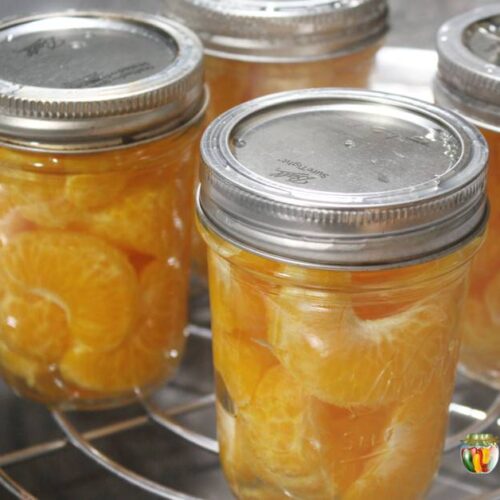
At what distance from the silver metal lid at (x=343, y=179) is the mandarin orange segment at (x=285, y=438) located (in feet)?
0.29

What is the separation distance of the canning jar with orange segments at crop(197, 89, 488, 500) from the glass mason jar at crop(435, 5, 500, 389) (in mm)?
68

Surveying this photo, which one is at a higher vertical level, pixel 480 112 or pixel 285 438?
pixel 480 112

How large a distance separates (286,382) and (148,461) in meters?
0.17

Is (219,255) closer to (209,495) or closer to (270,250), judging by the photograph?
(270,250)

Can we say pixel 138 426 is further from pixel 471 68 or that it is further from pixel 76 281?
pixel 471 68

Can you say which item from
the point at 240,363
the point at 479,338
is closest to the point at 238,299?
the point at 240,363

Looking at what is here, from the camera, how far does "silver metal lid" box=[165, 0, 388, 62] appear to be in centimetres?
74

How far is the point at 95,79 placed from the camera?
630 mm

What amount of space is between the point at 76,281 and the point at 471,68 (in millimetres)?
315

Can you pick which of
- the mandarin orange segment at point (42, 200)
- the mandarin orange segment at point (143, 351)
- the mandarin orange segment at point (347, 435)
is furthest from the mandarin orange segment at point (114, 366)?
the mandarin orange segment at point (347, 435)

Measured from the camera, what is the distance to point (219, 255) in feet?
1.78

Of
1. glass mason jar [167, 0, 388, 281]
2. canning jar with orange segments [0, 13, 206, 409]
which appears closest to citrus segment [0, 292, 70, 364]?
canning jar with orange segments [0, 13, 206, 409]

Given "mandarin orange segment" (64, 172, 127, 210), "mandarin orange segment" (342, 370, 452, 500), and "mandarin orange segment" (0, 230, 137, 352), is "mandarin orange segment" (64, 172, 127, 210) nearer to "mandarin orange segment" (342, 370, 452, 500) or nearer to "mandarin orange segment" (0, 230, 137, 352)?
"mandarin orange segment" (0, 230, 137, 352)

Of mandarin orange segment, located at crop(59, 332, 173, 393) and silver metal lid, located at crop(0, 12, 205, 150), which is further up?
silver metal lid, located at crop(0, 12, 205, 150)
